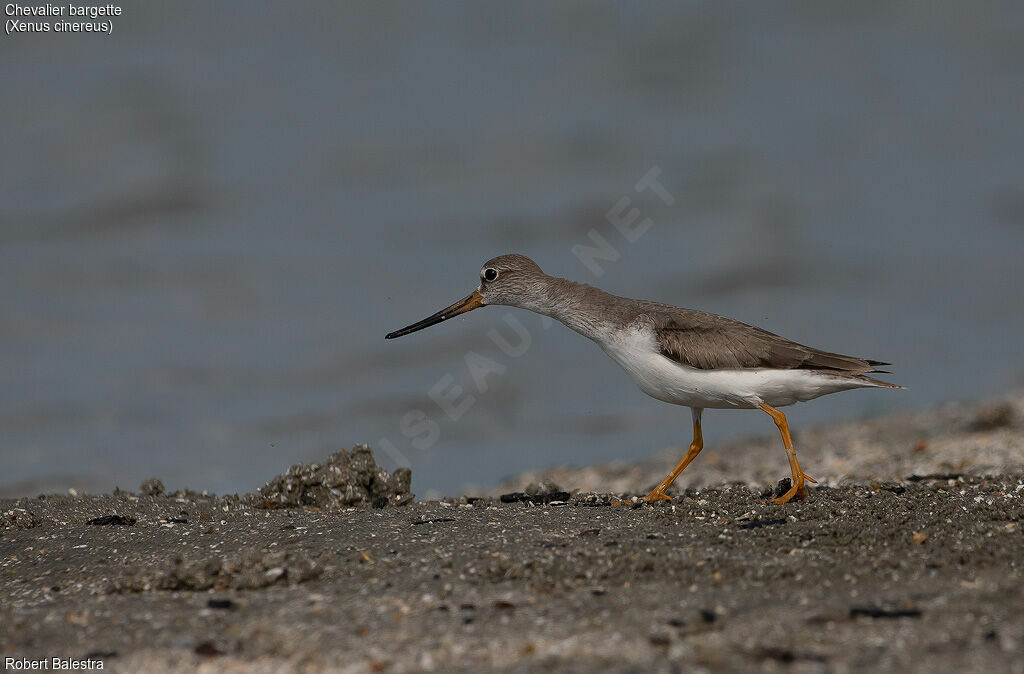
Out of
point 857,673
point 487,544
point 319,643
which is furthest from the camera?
point 487,544

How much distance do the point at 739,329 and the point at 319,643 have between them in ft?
15.5

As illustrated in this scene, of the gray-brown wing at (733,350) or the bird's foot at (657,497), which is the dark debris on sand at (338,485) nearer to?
the bird's foot at (657,497)

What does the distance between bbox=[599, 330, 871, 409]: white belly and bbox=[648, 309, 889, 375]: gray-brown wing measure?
2.6 inches

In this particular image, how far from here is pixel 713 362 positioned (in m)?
8.00

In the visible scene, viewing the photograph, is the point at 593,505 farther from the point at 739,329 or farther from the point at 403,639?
the point at 403,639

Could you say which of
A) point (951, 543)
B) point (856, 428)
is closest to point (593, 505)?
point (951, 543)

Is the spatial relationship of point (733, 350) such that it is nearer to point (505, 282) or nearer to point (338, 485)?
point (505, 282)

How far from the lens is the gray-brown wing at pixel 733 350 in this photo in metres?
8.02

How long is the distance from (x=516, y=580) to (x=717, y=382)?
9.48ft

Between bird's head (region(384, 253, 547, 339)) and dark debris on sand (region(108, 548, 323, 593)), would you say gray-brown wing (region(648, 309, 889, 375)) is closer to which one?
bird's head (region(384, 253, 547, 339))

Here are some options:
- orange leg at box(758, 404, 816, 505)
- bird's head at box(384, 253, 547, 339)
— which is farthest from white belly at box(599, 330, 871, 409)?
bird's head at box(384, 253, 547, 339)

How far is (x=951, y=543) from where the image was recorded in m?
6.26

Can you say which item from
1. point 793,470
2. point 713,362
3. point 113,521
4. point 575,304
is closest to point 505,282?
point 575,304

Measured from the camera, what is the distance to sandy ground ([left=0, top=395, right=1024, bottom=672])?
4801mm
